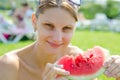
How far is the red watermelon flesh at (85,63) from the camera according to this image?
9.35ft

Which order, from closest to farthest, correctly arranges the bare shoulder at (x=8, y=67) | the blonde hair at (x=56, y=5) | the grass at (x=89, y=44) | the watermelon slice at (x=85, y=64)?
the watermelon slice at (x=85, y=64) → the blonde hair at (x=56, y=5) → the bare shoulder at (x=8, y=67) → the grass at (x=89, y=44)

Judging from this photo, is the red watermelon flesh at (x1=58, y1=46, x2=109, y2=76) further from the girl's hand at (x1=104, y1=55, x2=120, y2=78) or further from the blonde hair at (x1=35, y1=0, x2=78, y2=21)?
the blonde hair at (x1=35, y1=0, x2=78, y2=21)

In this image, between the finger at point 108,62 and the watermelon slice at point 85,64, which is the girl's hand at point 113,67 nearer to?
the finger at point 108,62

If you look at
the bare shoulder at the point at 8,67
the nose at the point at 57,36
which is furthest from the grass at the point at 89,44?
the nose at the point at 57,36

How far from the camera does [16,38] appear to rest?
13320 millimetres

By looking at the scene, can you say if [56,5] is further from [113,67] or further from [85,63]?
[113,67]

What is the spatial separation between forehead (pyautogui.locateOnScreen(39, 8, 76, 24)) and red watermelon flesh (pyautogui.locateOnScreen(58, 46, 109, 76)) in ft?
0.96

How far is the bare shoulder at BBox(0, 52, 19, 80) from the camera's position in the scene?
317 centimetres

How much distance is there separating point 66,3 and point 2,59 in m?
0.76

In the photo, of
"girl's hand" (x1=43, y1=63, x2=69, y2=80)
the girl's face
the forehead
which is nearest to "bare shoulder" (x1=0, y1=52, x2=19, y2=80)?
the girl's face

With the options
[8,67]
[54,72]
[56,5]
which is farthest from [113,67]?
[8,67]

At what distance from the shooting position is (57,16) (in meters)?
2.92

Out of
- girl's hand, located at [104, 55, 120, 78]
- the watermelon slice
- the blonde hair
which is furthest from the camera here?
the blonde hair

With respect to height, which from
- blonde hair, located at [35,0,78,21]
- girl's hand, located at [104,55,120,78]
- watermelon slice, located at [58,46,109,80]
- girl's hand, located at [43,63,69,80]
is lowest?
girl's hand, located at [43,63,69,80]
